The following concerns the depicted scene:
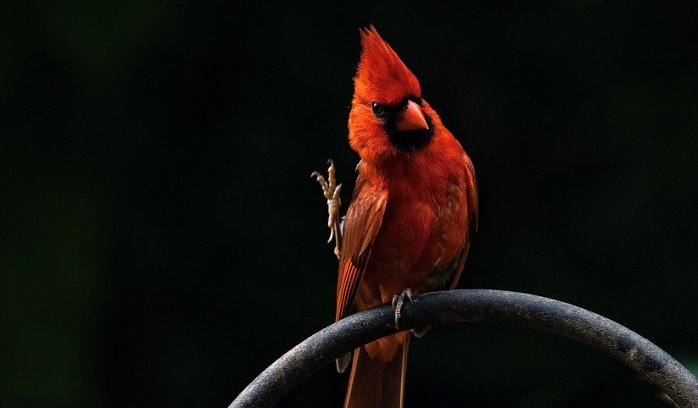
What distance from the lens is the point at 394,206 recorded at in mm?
2305

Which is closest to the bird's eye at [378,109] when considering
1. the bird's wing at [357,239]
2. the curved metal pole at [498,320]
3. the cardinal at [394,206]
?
the cardinal at [394,206]

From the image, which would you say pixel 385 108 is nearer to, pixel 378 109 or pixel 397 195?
pixel 378 109

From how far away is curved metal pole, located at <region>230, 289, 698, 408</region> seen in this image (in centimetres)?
154

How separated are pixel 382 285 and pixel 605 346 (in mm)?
836

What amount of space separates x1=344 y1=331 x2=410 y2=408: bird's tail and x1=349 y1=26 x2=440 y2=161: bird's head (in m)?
0.41

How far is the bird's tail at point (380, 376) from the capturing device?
2275 millimetres

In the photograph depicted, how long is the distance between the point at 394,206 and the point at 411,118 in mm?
205

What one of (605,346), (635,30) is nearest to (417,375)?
(635,30)

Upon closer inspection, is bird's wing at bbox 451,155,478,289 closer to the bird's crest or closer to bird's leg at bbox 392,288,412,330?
the bird's crest

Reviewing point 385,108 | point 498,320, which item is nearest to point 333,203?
point 385,108

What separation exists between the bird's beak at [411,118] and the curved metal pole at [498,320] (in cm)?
48

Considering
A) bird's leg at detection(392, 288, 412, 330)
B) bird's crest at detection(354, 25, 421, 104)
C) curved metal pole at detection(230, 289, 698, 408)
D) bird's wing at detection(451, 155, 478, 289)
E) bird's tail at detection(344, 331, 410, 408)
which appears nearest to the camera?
curved metal pole at detection(230, 289, 698, 408)

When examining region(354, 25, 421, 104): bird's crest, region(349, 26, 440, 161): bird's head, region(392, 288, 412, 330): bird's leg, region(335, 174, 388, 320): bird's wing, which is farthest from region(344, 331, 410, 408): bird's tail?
region(354, 25, 421, 104): bird's crest

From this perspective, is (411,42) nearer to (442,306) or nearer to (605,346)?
(442,306)
